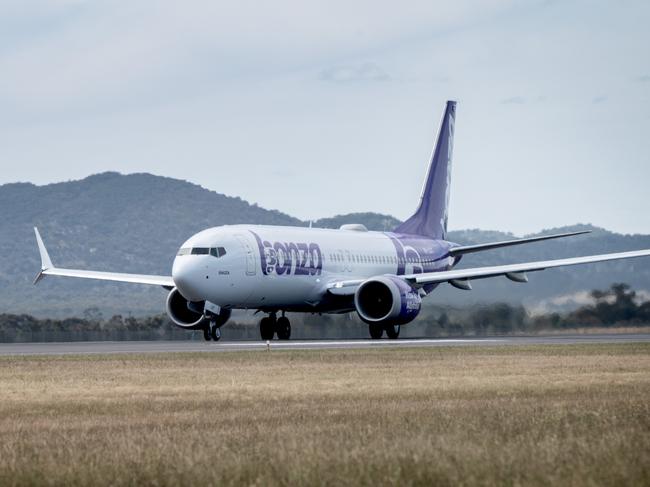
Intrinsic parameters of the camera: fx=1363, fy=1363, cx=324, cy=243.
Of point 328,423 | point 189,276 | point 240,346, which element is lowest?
point 328,423

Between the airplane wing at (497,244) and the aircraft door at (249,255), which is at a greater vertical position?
the airplane wing at (497,244)

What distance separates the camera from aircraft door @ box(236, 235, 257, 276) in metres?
47.6

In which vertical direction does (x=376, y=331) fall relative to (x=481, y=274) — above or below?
below

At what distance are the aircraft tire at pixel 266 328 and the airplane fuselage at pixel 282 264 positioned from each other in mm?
1261

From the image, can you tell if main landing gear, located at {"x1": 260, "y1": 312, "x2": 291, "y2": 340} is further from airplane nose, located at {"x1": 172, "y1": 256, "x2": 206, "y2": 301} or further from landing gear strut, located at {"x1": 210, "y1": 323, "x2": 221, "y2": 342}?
airplane nose, located at {"x1": 172, "y1": 256, "x2": 206, "y2": 301}

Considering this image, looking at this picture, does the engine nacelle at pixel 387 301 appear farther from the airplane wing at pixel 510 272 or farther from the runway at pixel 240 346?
the runway at pixel 240 346

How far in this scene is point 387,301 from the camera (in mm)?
50438

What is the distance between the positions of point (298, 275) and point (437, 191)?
602 inches

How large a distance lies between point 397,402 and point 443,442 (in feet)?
19.2

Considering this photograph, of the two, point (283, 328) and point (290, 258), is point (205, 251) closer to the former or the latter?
Answer: point (290, 258)

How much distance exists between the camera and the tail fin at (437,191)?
63031 mm

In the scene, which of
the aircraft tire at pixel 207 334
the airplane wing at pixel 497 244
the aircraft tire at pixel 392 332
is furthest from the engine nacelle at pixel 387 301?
the aircraft tire at pixel 207 334

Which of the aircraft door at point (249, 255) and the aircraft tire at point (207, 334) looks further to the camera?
the aircraft tire at point (207, 334)

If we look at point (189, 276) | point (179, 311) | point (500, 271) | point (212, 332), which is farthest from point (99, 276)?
point (500, 271)
